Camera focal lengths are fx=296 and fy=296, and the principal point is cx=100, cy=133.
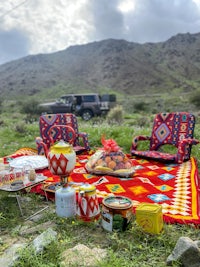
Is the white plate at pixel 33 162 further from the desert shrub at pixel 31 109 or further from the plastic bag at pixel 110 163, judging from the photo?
the desert shrub at pixel 31 109

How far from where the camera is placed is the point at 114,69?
55562 mm

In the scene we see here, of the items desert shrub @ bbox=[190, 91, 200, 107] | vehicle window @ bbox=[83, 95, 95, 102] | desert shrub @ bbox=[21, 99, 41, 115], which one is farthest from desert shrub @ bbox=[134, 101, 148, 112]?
desert shrub @ bbox=[21, 99, 41, 115]

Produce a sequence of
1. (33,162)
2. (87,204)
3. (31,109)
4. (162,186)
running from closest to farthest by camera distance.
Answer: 1. (87,204)
2. (162,186)
3. (33,162)
4. (31,109)

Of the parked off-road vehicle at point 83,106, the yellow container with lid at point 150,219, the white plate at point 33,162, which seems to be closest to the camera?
the yellow container with lid at point 150,219

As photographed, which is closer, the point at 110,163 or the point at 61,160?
the point at 61,160

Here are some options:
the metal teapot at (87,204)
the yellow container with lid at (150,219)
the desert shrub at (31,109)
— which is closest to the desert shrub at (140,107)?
the desert shrub at (31,109)

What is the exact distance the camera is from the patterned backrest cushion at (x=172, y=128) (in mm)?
5086

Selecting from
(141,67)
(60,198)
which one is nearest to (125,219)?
(60,198)

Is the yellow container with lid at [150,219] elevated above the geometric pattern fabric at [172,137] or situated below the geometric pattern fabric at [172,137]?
below

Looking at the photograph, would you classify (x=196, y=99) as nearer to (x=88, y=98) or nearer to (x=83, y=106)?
(x=88, y=98)

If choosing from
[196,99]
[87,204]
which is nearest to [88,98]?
[196,99]

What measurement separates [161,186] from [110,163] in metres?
0.80

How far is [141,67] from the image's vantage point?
180 ft

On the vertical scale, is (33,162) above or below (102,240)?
above
